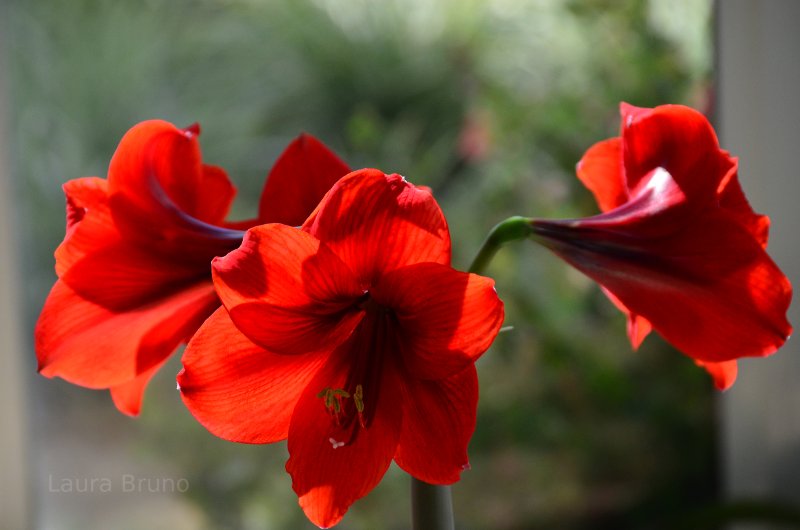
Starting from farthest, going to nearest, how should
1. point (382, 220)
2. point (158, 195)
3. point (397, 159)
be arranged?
point (397, 159) → point (158, 195) → point (382, 220)

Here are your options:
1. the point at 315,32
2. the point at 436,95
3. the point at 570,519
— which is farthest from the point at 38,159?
the point at 570,519

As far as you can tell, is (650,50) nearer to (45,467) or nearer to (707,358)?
(707,358)

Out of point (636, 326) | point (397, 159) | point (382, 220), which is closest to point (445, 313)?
point (382, 220)

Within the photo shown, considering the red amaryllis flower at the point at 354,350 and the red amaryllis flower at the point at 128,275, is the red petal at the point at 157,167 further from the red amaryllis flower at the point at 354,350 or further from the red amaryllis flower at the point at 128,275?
the red amaryllis flower at the point at 354,350

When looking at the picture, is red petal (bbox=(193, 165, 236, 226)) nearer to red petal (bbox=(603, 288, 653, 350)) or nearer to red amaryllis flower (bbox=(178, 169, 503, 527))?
red amaryllis flower (bbox=(178, 169, 503, 527))

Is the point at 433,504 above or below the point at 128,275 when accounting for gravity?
below

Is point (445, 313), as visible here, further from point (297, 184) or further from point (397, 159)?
point (397, 159)

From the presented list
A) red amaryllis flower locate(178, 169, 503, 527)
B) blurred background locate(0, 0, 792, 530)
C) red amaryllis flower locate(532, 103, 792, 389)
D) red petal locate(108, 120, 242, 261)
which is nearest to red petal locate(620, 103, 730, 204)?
red amaryllis flower locate(532, 103, 792, 389)
